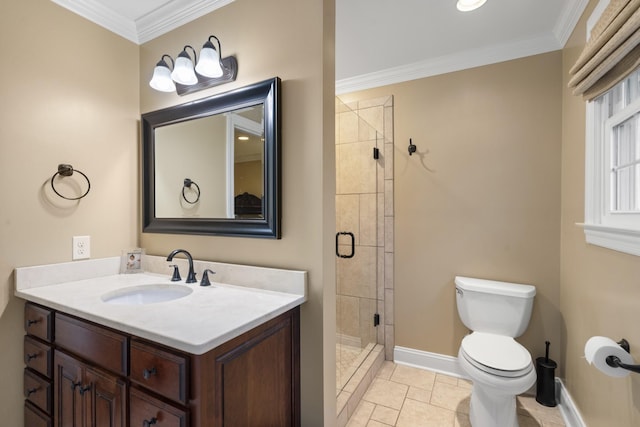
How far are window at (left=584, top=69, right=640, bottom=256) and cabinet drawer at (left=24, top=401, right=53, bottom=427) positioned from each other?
2608 millimetres

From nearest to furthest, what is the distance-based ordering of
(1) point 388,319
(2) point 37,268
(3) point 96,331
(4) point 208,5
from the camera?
(3) point 96,331, (2) point 37,268, (4) point 208,5, (1) point 388,319

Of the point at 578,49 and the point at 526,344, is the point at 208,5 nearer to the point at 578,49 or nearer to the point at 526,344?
the point at 578,49

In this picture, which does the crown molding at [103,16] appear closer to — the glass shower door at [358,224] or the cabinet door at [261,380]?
the glass shower door at [358,224]

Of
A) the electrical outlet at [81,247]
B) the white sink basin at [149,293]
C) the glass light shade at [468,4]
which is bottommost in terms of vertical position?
the white sink basin at [149,293]

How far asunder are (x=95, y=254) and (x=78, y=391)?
798mm

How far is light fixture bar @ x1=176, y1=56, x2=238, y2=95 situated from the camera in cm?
154

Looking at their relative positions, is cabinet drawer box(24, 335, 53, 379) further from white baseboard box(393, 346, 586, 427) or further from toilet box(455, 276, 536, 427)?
white baseboard box(393, 346, 586, 427)

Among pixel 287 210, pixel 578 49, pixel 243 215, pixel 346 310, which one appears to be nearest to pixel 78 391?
pixel 243 215

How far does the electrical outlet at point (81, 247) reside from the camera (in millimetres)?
1624

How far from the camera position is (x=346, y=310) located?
2.50m

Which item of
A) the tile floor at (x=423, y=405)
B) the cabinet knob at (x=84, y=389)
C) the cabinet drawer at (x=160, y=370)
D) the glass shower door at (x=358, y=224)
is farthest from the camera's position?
the glass shower door at (x=358, y=224)

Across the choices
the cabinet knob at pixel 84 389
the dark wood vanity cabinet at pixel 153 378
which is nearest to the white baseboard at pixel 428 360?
the dark wood vanity cabinet at pixel 153 378

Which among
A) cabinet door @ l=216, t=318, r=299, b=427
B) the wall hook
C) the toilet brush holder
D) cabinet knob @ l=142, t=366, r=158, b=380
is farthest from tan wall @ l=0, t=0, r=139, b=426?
the toilet brush holder

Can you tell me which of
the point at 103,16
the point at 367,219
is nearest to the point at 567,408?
the point at 367,219
